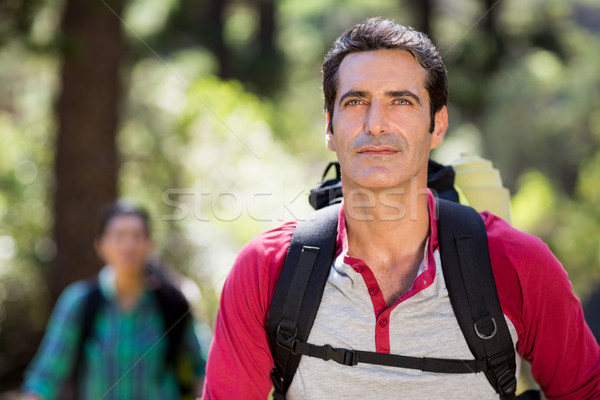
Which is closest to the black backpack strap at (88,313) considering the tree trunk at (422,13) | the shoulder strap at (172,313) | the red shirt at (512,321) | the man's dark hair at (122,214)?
the shoulder strap at (172,313)

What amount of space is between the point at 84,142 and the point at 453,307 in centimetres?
626

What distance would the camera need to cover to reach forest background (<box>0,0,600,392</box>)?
7102 millimetres

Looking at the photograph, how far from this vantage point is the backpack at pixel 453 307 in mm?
1836

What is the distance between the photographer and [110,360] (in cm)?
362

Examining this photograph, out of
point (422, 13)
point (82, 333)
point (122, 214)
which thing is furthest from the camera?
point (422, 13)

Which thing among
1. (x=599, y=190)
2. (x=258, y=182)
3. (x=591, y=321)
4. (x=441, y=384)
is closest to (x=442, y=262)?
(x=441, y=384)

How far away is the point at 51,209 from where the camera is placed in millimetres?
7727

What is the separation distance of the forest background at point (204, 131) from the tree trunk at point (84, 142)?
0.02 meters

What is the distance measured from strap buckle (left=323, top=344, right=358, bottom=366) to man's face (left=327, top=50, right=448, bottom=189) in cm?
Answer: 49

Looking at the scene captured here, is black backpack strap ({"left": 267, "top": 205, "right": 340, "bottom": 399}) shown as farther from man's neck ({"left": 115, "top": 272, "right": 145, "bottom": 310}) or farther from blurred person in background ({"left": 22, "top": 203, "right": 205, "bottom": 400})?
man's neck ({"left": 115, "top": 272, "right": 145, "bottom": 310})

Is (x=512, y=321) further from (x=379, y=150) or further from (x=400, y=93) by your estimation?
(x=400, y=93)

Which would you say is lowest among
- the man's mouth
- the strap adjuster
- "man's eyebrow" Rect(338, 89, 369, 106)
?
the strap adjuster

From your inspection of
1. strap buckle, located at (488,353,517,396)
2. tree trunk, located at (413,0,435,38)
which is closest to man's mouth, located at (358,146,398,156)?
strap buckle, located at (488,353,517,396)

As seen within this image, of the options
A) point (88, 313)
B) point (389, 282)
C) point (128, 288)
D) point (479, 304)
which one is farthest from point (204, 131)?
point (479, 304)
